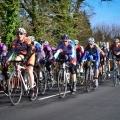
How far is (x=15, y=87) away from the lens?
8.99m

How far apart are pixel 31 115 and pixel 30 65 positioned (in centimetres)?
197

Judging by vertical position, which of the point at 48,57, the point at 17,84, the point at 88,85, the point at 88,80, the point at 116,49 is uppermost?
the point at 116,49

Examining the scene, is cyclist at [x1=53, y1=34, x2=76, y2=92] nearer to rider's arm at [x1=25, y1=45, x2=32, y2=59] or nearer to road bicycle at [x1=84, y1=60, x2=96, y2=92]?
road bicycle at [x1=84, y1=60, x2=96, y2=92]

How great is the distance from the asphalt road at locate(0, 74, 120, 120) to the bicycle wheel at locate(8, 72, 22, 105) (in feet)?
0.58

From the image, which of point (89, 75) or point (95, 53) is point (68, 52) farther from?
point (95, 53)

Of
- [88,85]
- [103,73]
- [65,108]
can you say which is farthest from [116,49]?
[65,108]

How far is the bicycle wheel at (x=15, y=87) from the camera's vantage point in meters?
8.79

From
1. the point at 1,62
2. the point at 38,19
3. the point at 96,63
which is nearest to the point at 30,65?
the point at 1,62

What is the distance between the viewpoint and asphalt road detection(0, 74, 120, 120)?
7559 millimetres

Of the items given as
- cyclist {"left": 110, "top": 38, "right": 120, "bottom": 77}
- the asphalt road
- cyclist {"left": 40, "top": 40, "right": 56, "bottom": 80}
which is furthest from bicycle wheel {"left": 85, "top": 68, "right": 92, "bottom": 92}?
cyclist {"left": 110, "top": 38, "right": 120, "bottom": 77}

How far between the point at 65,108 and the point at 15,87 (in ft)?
→ 4.76

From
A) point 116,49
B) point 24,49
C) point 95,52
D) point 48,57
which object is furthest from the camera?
point 116,49

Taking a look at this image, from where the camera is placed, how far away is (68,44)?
433 inches

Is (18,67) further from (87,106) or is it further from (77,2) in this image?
(77,2)
